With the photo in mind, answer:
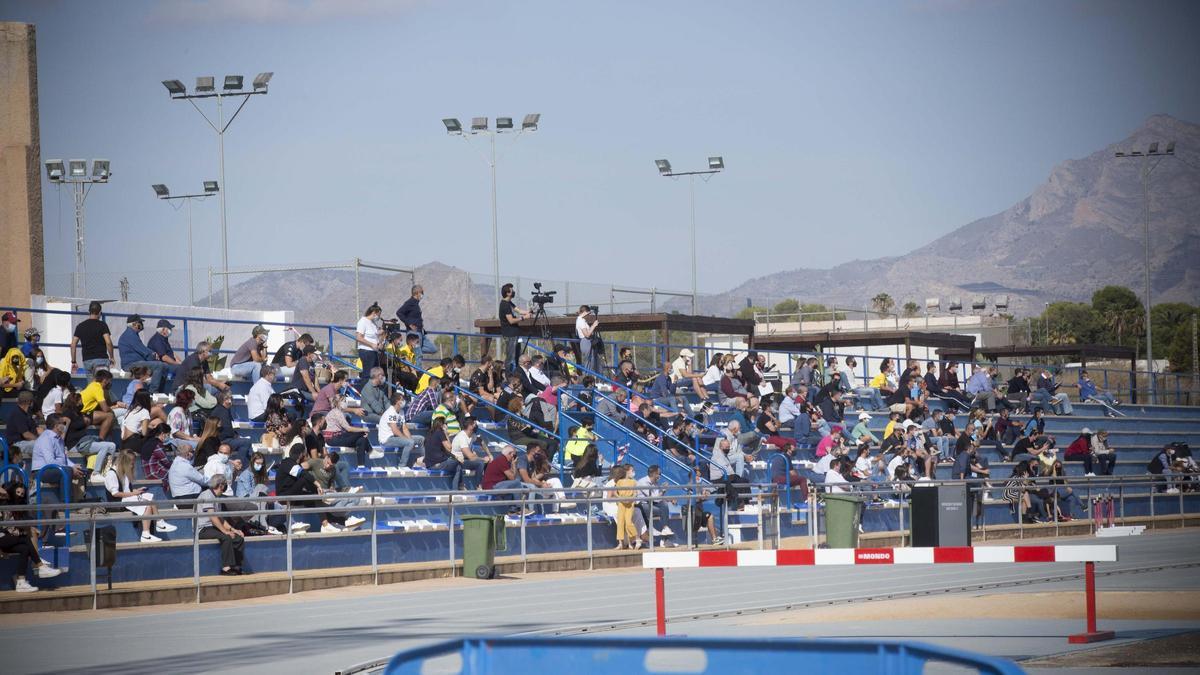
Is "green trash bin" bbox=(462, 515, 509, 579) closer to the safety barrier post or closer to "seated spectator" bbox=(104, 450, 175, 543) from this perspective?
"seated spectator" bbox=(104, 450, 175, 543)

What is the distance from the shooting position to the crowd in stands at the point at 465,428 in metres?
19.5

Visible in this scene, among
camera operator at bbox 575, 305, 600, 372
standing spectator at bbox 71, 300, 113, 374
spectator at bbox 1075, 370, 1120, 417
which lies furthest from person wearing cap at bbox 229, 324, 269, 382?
spectator at bbox 1075, 370, 1120, 417

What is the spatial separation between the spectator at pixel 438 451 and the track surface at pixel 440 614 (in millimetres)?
3134

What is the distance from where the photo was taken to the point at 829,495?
25.9m

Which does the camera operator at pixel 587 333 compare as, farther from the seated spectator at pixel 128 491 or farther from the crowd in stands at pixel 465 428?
the seated spectator at pixel 128 491

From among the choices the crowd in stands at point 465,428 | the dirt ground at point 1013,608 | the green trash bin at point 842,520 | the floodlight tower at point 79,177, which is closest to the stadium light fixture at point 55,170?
the floodlight tower at point 79,177

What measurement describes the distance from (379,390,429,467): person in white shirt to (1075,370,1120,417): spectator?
28.4 metres

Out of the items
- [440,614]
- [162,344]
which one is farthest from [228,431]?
[440,614]

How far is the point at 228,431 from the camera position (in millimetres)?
21219

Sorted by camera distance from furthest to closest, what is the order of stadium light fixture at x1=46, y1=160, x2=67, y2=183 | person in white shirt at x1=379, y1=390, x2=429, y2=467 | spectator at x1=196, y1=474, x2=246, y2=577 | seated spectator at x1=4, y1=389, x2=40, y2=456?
stadium light fixture at x1=46, y1=160, x2=67, y2=183
person in white shirt at x1=379, y1=390, x2=429, y2=467
seated spectator at x1=4, y1=389, x2=40, y2=456
spectator at x1=196, y1=474, x2=246, y2=577

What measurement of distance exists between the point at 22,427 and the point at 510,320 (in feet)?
38.2

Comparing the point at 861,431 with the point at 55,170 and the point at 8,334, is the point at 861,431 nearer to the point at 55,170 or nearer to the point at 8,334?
the point at 8,334

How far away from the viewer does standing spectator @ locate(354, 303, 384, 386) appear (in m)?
26.8

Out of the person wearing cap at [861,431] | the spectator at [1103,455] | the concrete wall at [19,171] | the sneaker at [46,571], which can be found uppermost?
the concrete wall at [19,171]
